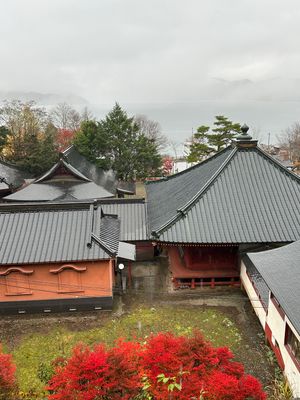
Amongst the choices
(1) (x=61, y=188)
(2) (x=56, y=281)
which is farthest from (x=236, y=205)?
(1) (x=61, y=188)

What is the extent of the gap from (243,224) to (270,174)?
4265 millimetres

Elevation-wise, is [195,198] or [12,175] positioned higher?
[12,175]

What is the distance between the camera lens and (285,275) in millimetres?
11727

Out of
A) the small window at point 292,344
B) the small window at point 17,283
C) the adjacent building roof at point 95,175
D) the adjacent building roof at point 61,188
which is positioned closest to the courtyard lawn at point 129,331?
the small window at point 292,344

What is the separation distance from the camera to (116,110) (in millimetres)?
44125

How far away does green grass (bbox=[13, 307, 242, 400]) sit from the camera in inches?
518

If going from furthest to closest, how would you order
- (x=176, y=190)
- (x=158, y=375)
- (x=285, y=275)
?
1. (x=176, y=190)
2. (x=285, y=275)
3. (x=158, y=375)

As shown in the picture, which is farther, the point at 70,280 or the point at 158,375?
the point at 70,280

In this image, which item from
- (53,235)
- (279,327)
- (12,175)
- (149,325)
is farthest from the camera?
(12,175)

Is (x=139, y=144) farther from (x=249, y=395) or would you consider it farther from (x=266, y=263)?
(x=249, y=395)

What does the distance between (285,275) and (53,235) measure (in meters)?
10.8

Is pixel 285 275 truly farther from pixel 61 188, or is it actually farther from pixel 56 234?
pixel 61 188

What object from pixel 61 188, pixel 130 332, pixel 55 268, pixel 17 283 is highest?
pixel 61 188

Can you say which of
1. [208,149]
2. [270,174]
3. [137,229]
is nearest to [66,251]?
[137,229]
